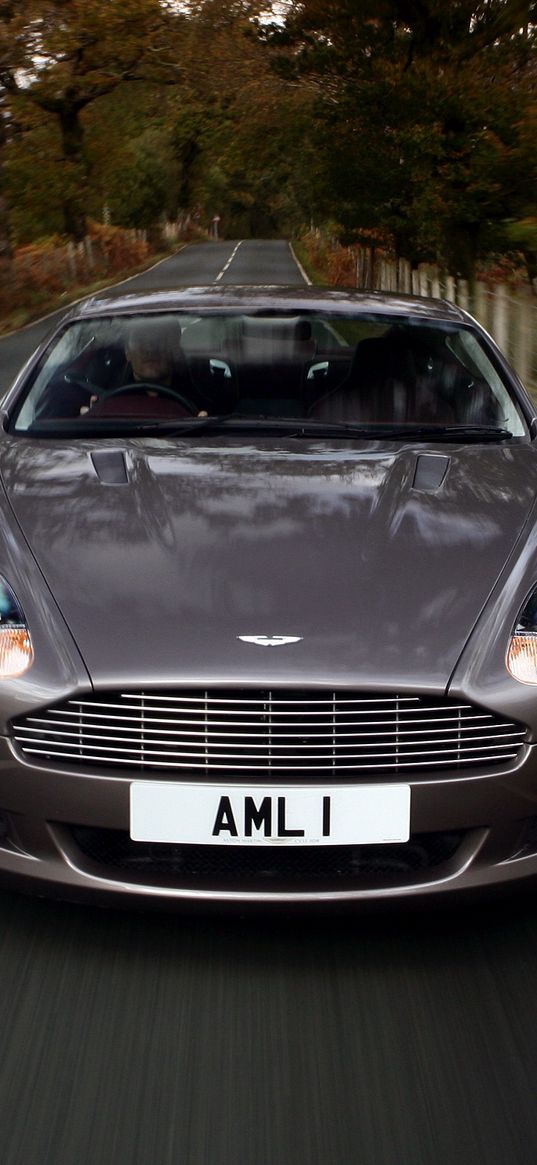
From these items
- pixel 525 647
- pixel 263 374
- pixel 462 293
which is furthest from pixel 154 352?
pixel 462 293

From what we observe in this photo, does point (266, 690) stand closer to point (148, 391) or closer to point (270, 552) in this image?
point (270, 552)

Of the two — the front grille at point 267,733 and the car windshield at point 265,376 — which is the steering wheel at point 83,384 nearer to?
the car windshield at point 265,376

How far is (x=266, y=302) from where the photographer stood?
474cm

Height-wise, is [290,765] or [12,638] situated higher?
[12,638]

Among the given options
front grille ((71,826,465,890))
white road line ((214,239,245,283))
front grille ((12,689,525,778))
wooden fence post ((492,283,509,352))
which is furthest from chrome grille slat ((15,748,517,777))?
white road line ((214,239,245,283))

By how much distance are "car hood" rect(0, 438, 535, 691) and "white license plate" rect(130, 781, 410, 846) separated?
0.67 feet

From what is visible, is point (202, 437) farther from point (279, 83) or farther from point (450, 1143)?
point (279, 83)

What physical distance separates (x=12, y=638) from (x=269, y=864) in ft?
2.27

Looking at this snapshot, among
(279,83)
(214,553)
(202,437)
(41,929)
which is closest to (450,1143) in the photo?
(41,929)

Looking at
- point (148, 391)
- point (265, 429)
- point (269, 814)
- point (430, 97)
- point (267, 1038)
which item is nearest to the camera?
point (267, 1038)

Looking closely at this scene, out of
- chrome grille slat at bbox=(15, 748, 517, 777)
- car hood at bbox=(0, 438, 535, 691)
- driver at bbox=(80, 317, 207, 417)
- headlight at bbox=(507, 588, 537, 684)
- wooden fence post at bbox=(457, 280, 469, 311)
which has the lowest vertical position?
wooden fence post at bbox=(457, 280, 469, 311)

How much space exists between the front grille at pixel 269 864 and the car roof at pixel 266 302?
7.70 feet

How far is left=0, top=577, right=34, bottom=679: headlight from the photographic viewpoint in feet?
9.34

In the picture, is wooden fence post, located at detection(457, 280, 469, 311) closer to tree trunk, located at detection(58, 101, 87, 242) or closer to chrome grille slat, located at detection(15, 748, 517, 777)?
chrome grille slat, located at detection(15, 748, 517, 777)
